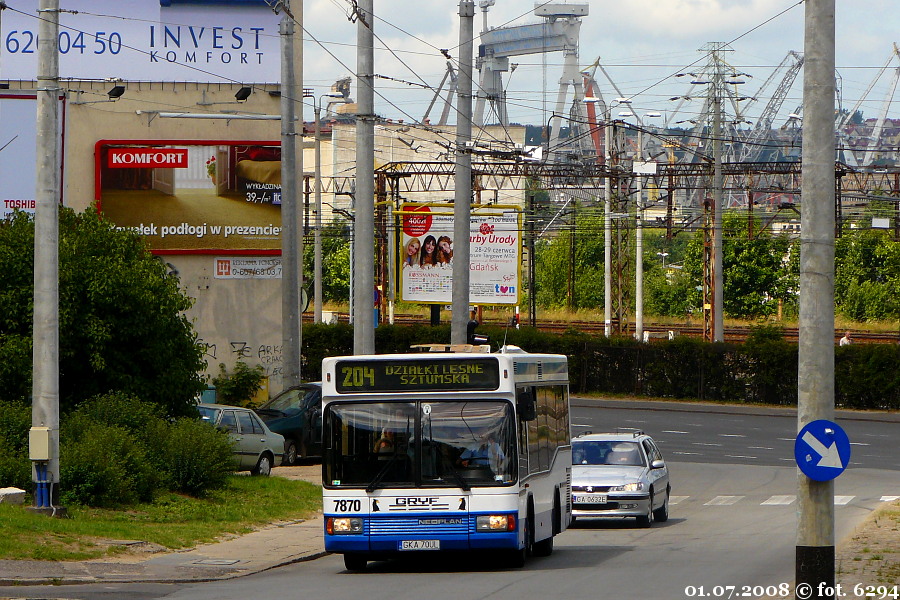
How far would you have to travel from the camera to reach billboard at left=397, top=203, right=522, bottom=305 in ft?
174

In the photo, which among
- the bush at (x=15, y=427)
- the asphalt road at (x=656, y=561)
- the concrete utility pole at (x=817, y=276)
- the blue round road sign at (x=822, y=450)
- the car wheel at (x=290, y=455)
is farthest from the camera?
the car wheel at (x=290, y=455)

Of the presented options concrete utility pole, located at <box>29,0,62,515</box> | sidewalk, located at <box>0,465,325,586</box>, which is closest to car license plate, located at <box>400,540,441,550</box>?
sidewalk, located at <box>0,465,325,586</box>

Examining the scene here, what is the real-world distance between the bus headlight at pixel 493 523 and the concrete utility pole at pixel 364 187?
29.2 ft

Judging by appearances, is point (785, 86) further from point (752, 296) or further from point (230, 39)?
point (230, 39)

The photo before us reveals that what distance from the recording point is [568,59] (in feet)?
639

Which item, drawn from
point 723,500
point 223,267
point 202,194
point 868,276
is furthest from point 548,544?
point 868,276

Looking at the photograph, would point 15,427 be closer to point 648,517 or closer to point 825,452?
point 648,517

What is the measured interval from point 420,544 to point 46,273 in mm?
6399

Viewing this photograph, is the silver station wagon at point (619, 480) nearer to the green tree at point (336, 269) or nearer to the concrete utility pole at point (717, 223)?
the concrete utility pole at point (717, 223)

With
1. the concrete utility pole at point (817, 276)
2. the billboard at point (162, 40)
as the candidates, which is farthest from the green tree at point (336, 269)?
the concrete utility pole at point (817, 276)

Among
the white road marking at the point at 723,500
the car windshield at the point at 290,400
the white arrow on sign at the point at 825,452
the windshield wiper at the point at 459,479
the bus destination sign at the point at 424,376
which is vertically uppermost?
the bus destination sign at the point at 424,376

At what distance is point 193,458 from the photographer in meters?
20.8

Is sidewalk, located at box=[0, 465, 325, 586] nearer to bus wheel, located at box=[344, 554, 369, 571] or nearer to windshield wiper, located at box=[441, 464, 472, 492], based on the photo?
bus wheel, located at box=[344, 554, 369, 571]

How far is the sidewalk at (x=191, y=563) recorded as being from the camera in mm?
13508
